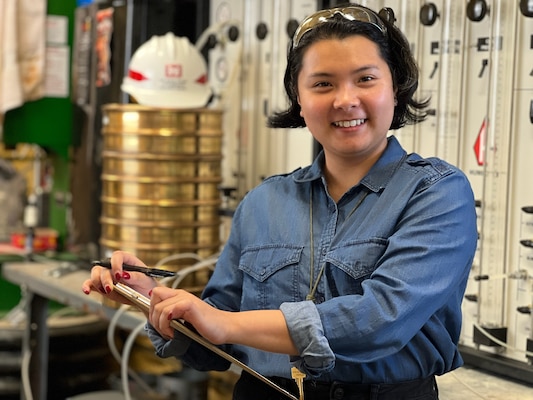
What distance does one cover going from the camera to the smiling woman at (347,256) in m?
1.30

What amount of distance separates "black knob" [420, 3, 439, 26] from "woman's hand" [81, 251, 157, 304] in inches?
43.0

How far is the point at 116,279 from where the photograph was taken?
4.83 feet

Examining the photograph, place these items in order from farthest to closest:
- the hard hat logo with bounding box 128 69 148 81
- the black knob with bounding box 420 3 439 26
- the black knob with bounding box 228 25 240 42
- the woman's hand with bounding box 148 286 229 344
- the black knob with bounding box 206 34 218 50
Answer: the black knob with bounding box 206 34 218 50
the black knob with bounding box 228 25 240 42
the hard hat logo with bounding box 128 69 148 81
the black knob with bounding box 420 3 439 26
the woman's hand with bounding box 148 286 229 344

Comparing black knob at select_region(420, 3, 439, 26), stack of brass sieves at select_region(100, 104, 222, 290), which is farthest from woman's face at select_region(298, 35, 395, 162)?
stack of brass sieves at select_region(100, 104, 222, 290)

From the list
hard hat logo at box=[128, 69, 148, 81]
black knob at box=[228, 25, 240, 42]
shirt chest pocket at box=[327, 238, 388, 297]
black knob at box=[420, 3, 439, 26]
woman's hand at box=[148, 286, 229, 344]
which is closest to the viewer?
woman's hand at box=[148, 286, 229, 344]

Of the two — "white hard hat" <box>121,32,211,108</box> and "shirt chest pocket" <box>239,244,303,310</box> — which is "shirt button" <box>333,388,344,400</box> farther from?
"white hard hat" <box>121,32,211,108</box>

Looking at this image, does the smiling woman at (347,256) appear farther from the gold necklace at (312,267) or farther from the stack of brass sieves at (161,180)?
the stack of brass sieves at (161,180)

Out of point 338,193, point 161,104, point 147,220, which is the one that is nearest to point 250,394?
point 338,193

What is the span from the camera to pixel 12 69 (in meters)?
3.67

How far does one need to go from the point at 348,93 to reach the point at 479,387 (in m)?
0.86

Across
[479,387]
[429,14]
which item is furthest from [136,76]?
[479,387]

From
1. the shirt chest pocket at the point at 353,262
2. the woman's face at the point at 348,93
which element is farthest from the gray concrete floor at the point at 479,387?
the woman's face at the point at 348,93

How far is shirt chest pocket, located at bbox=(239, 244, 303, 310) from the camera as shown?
1.49 m

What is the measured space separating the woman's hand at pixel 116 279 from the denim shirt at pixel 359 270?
113 mm
